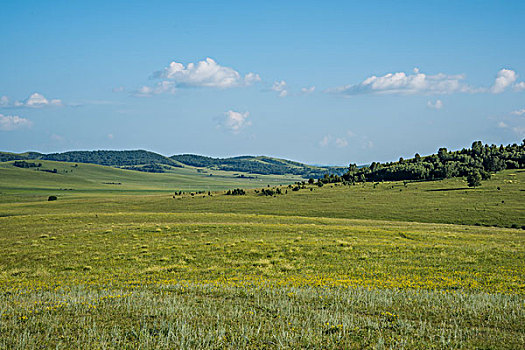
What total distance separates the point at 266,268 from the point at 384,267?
714 centimetres

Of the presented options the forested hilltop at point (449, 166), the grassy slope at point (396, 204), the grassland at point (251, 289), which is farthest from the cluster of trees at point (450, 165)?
the grassland at point (251, 289)

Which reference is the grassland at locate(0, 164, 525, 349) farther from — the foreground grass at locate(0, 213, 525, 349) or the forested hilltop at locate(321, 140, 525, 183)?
the forested hilltop at locate(321, 140, 525, 183)

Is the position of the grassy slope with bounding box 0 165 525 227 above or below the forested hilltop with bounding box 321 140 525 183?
below

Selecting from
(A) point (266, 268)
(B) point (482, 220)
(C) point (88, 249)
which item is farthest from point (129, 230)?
(B) point (482, 220)

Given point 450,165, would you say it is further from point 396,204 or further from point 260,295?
point 260,295

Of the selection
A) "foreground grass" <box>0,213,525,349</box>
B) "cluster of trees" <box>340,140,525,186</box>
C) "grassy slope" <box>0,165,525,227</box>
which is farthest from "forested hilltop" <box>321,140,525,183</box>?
"foreground grass" <box>0,213,525,349</box>

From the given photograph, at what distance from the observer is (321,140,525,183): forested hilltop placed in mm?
124875

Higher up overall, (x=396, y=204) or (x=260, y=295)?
(x=260, y=295)

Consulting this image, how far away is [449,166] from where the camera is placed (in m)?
125

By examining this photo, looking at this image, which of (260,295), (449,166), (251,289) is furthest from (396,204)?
(260,295)

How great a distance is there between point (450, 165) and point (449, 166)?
1.09 m

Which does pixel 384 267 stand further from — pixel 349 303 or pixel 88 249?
pixel 88 249

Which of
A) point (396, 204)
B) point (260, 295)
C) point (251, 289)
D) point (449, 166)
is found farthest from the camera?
point (449, 166)

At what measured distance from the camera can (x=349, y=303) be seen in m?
12.6
